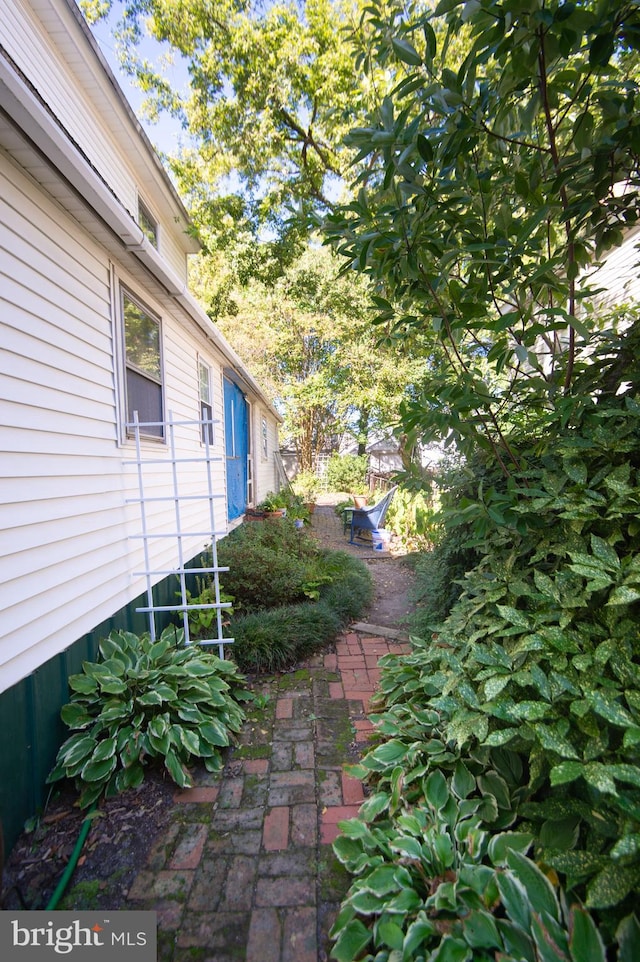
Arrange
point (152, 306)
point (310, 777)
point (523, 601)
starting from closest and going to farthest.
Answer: point (523, 601) → point (310, 777) → point (152, 306)

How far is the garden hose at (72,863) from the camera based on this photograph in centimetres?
150

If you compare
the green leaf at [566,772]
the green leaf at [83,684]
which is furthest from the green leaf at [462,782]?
the green leaf at [83,684]

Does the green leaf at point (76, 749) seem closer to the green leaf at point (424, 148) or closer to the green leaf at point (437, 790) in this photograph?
the green leaf at point (437, 790)

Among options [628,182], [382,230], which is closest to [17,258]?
[382,230]

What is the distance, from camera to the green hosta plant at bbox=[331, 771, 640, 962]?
105cm

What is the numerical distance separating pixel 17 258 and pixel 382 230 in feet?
5.59

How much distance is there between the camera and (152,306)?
12.1ft

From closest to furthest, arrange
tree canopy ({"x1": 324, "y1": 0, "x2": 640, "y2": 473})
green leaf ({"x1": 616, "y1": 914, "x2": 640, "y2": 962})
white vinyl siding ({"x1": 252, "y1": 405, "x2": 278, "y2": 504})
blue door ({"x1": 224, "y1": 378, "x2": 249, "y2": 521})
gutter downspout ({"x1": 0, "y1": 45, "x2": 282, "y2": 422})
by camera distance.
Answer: green leaf ({"x1": 616, "y1": 914, "x2": 640, "y2": 962})
tree canopy ({"x1": 324, "y1": 0, "x2": 640, "y2": 473})
gutter downspout ({"x1": 0, "y1": 45, "x2": 282, "y2": 422})
blue door ({"x1": 224, "y1": 378, "x2": 249, "y2": 521})
white vinyl siding ({"x1": 252, "y1": 405, "x2": 278, "y2": 504})

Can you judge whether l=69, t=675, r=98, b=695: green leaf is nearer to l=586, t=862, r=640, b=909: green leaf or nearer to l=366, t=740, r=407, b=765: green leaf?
l=366, t=740, r=407, b=765: green leaf

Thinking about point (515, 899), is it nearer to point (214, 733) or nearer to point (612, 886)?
point (612, 886)

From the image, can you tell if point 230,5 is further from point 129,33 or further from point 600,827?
point 600,827

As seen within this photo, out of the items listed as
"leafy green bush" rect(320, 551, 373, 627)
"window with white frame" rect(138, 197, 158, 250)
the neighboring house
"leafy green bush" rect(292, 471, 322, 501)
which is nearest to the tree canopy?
the neighboring house

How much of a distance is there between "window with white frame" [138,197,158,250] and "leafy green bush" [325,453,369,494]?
10.7 metres

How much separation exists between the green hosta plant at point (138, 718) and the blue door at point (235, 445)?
4369 millimetres
